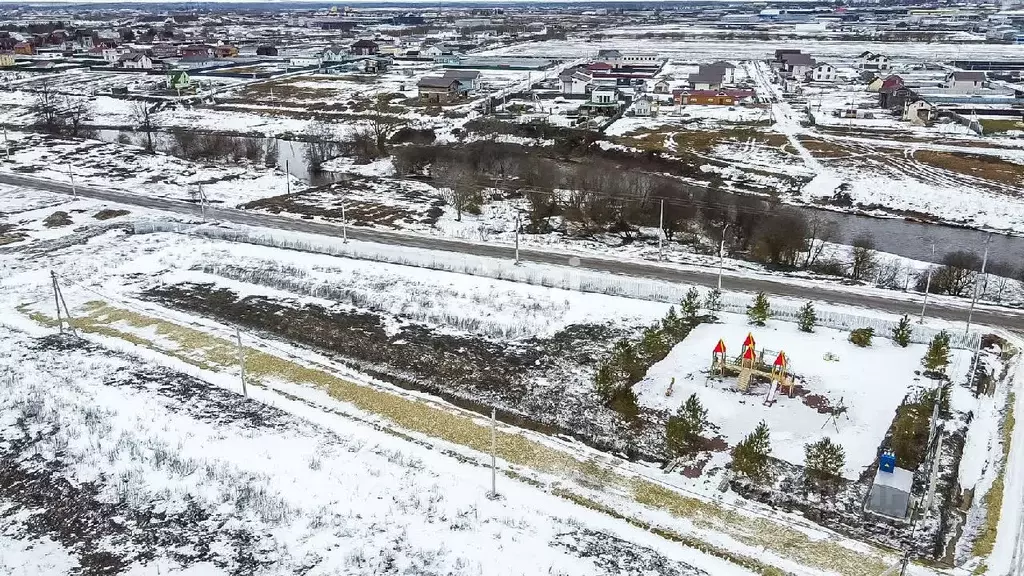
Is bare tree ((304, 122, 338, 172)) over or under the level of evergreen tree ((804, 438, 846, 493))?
over

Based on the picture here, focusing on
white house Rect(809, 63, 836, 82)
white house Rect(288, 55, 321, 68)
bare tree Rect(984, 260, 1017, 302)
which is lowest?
bare tree Rect(984, 260, 1017, 302)

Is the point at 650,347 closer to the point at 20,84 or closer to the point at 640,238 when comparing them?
the point at 640,238

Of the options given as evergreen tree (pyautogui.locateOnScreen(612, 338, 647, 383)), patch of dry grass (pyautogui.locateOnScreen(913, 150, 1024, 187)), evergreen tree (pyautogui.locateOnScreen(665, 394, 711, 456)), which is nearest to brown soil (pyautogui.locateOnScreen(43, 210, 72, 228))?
evergreen tree (pyautogui.locateOnScreen(612, 338, 647, 383))

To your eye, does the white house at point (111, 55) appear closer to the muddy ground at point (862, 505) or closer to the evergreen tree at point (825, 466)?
the muddy ground at point (862, 505)

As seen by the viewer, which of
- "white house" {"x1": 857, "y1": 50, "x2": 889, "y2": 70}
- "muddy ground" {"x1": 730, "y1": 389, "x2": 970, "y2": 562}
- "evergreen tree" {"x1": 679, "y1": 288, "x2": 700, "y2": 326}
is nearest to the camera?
"muddy ground" {"x1": 730, "y1": 389, "x2": 970, "y2": 562}

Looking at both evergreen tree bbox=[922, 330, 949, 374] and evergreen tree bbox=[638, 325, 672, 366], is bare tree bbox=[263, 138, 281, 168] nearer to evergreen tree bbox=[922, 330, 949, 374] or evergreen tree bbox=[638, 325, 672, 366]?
evergreen tree bbox=[638, 325, 672, 366]

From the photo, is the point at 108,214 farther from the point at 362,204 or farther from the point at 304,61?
the point at 304,61
